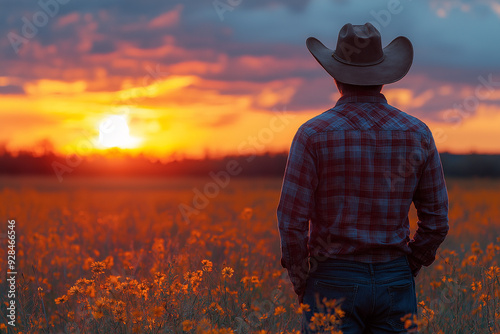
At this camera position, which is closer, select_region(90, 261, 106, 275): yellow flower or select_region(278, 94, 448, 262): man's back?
select_region(278, 94, 448, 262): man's back

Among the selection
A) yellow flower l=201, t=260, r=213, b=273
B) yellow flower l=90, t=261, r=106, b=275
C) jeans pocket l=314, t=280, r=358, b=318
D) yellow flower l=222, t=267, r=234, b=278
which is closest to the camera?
jeans pocket l=314, t=280, r=358, b=318

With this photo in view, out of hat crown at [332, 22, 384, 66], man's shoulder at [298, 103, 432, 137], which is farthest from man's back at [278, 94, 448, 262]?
hat crown at [332, 22, 384, 66]

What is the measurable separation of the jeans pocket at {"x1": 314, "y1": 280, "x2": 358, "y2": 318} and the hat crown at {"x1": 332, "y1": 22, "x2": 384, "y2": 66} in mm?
1230

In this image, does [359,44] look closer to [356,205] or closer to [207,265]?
[356,205]

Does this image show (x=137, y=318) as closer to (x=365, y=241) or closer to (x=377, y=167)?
(x=365, y=241)

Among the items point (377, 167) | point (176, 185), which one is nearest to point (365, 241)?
point (377, 167)

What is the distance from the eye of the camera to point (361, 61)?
2982mm

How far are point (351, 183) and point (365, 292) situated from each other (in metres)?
0.56

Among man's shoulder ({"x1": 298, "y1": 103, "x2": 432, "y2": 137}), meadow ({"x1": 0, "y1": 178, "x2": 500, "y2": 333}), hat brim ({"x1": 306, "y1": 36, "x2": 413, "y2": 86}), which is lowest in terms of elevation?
meadow ({"x1": 0, "y1": 178, "x2": 500, "y2": 333})

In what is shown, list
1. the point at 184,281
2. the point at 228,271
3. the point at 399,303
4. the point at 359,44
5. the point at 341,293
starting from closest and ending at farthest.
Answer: the point at 341,293 < the point at 399,303 < the point at 359,44 < the point at 228,271 < the point at 184,281

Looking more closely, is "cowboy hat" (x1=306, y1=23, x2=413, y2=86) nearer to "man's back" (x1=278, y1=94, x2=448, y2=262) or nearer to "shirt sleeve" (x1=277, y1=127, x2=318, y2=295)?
"man's back" (x1=278, y1=94, x2=448, y2=262)

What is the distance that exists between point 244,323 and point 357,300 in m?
0.86

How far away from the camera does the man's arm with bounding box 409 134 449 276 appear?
9.57ft

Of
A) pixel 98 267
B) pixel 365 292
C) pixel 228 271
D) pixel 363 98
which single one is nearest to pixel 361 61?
pixel 363 98
